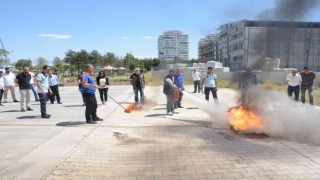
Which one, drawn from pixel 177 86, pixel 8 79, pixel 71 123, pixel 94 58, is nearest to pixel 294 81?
pixel 177 86

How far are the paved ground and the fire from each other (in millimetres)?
287

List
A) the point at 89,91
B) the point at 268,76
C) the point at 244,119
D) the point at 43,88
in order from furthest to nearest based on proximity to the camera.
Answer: the point at 268,76, the point at 43,88, the point at 89,91, the point at 244,119

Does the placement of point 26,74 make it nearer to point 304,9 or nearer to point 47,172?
point 47,172

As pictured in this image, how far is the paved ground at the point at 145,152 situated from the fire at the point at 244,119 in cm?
29

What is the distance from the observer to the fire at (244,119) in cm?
763

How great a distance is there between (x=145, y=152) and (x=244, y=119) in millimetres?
3083

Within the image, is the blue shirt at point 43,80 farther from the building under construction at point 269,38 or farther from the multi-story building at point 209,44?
the building under construction at point 269,38

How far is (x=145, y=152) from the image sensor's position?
19.9 feet

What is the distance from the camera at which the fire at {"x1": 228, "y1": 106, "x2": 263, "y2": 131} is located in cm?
763

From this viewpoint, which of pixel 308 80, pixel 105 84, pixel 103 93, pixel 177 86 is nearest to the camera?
pixel 177 86

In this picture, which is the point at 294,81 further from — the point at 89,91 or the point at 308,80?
the point at 89,91

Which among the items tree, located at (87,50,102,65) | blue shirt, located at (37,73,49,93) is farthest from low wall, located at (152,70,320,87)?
tree, located at (87,50,102,65)

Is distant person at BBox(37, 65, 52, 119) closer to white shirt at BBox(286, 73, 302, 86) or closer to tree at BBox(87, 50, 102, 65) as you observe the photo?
white shirt at BBox(286, 73, 302, 86)

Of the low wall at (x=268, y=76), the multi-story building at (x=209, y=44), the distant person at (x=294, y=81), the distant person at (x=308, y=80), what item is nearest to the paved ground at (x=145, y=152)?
the low wall at (x=268, y=76)
